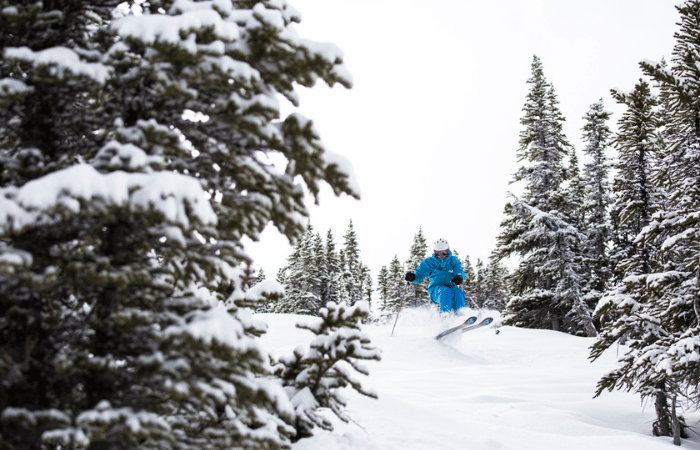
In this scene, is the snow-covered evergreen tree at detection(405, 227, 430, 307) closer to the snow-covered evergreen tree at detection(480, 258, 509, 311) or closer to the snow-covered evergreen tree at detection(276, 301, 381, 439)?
the snow-covered evergreen tree at detection(480, 258, 509, 311)

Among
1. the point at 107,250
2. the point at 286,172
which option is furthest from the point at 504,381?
the point at 107,250

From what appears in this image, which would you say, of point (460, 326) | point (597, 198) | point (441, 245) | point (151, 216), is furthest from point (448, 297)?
point (597, 198)

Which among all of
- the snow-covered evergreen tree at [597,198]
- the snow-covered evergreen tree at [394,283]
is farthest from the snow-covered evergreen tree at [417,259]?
the snow-covered evergreen tree at [597,198]

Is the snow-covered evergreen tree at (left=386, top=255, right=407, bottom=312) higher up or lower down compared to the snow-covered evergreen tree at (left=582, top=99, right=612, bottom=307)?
lower down

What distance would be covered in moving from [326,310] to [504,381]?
323 inches

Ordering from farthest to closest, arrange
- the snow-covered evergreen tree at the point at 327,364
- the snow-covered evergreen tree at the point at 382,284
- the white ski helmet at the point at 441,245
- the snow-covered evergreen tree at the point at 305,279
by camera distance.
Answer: the snow-covered evergreen tree at the point at 382,284, the snow-covered evergreen tree at the point at 305,279, the white ski helmet at the point at 441,245, the snow-covered evergreen tree at the point at 327,364

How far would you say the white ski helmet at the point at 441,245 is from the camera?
16.3 meters

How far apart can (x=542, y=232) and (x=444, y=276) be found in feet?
32.5

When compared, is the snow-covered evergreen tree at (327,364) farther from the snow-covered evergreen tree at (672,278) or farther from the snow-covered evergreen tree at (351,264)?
the snow-covered evergreen tree at (351,264)

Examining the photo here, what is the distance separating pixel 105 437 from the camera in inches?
81.9

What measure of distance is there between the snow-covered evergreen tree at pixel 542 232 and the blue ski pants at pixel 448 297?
941cm

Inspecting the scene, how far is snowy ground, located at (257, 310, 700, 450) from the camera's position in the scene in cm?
513

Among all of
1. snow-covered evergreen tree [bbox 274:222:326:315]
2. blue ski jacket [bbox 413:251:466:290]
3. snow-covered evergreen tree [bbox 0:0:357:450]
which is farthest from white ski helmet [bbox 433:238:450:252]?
snow-covered evergreen tree [bbox 274:222:326:315]

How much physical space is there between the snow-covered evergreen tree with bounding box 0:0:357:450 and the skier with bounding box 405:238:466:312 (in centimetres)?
1356
